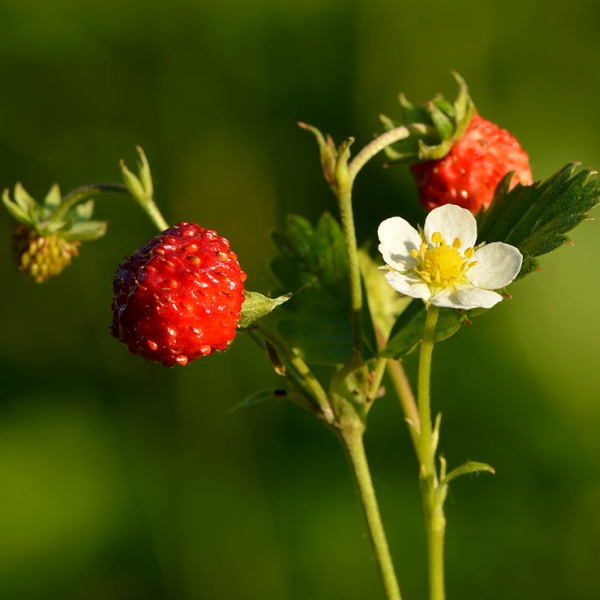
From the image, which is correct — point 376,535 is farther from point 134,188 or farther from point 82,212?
point 82,212

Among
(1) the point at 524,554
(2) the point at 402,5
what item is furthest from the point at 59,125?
(1) the point at 524,554

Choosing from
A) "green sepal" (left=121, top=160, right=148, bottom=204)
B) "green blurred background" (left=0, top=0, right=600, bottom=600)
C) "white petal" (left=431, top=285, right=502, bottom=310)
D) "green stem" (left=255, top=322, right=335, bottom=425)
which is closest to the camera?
"white petal" (left=431, top=285, right=502, bottom=310)

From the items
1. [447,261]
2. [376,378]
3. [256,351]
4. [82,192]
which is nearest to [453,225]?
[447,261]

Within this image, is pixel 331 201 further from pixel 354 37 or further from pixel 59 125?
pixel 59 125

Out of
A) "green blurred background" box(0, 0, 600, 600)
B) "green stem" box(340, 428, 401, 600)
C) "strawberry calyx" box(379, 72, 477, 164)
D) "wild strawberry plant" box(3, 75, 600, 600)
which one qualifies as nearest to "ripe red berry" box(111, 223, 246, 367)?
"wild strawberry plant" box(3, 75, 600, 600)

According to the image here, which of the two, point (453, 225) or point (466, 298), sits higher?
point (453, 225)

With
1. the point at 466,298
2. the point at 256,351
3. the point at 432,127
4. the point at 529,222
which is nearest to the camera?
the point at 466,298

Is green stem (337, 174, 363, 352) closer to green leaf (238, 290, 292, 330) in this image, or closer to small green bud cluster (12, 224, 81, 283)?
green leaf (238, 290, 292, 330)
